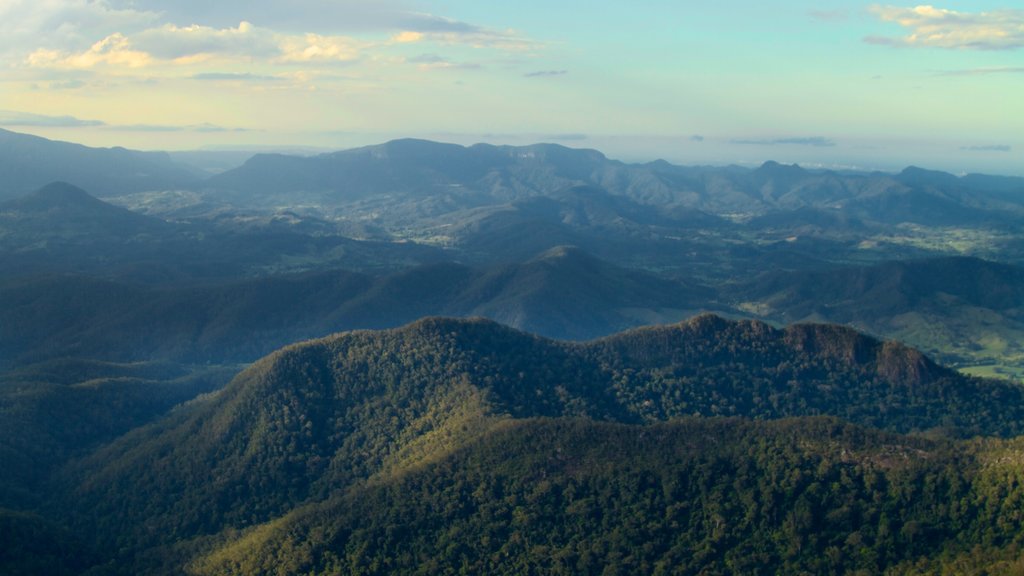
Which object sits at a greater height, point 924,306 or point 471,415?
point 471,415

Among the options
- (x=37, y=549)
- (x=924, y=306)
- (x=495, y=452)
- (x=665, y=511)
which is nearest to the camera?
(x=665, y=511)

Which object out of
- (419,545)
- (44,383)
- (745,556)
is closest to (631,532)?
(745,556)

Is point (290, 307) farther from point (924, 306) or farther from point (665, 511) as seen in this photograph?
point (924, 306)

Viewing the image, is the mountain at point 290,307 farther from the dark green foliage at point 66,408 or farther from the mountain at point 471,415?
the mountain at point 471,415

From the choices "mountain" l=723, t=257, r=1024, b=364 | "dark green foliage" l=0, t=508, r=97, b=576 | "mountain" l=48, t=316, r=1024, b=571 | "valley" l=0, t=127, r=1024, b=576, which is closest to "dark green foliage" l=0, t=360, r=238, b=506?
"valley" l=0, t=127, r=1024, b=576

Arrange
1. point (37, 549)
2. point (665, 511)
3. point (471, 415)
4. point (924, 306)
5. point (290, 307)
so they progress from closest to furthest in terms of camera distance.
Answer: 1. point (665, 511)
2. point (37, 549)
3. point (471, 415)
4. point (290, 307)
5. point (924, 306)

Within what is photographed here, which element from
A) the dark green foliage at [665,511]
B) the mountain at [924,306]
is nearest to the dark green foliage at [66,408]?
the dark green foliage at [665,511]

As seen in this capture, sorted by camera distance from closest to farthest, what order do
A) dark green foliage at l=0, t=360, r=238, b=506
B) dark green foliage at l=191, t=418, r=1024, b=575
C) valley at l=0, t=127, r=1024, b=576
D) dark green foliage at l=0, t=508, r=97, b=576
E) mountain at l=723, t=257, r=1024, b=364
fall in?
1. dark green foliage at l=191, t=418, r=1024, b=575
2. valley at l=0, t=127, r=1024, b=576
3. dark green foliage at l=0, t=508, r=97, b=576
4. dark green foliage at l=0, t=360, r=238, b=506
5. mountain at l=723, t=257, r=1024, b=364

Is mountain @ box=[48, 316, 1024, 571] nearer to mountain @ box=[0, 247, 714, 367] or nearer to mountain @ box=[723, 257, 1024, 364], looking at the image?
mountain @ box=[0, 247, 714, 367]

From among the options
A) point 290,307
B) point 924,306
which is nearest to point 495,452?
point 290,307
